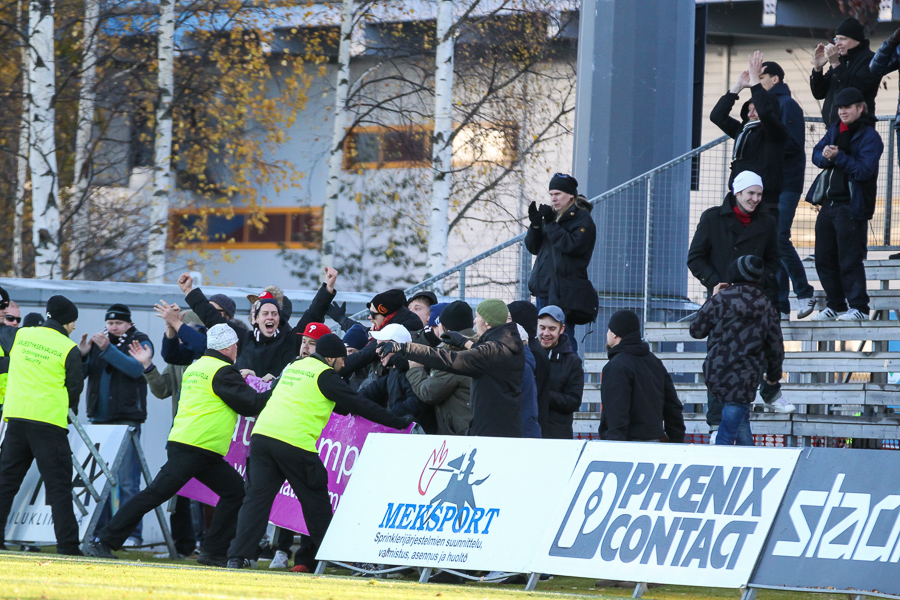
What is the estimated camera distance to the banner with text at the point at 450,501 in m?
8.22

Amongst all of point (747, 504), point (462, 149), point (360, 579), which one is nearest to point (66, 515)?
point (360, 579)

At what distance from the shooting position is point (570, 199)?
35.6 ft

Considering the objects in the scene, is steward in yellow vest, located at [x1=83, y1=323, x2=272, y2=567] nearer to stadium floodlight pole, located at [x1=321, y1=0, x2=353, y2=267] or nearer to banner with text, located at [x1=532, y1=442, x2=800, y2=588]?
banner with text, located at [x1=532, y1=442, x2=800, y2=588]

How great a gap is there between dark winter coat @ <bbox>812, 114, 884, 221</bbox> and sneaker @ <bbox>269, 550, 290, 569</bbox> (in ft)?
18.2

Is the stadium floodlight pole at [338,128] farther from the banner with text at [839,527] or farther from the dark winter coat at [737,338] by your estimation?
the banner with text at [839,527]

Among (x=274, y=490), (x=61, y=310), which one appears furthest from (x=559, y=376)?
(x=61, y=310)

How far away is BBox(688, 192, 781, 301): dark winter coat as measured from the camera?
10.1 meters

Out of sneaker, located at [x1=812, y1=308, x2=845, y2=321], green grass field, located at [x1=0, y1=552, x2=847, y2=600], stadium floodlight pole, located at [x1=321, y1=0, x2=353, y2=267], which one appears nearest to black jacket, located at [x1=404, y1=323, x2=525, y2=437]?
green grass field, located at [x1=0, y1=552, x2=847, y2=600]

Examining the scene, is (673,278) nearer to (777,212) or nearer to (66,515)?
(777,212)

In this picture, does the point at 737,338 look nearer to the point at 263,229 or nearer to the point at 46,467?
the point at 46,467

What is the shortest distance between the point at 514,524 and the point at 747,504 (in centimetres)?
155

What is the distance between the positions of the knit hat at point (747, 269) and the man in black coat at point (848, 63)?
2873 millimetres

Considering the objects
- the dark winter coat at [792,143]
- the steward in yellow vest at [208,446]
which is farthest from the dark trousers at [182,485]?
the dark winter coat at [792,143]

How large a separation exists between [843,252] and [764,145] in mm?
1160
